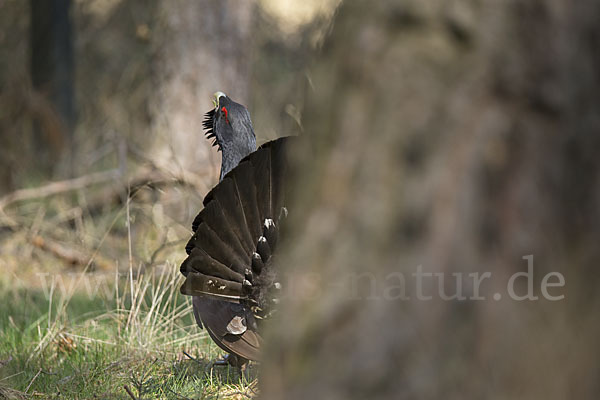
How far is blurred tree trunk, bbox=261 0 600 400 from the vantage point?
136 centimetres

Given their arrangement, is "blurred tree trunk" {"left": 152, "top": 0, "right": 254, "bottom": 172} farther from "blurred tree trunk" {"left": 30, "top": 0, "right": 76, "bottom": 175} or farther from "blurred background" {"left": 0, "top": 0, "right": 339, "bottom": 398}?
"blurred tree trunk" {"left": 30, "top": 0, "right": 76, "bottom": 175}

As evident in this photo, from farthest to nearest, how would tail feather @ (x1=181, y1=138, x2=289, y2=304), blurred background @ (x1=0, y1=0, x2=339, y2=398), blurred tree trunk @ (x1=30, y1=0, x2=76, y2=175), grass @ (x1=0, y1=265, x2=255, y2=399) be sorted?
blurred tree trunk @ (x1=30, y1=0, x2=76, y2=175)
blurred background @ (x1=0, y1=0, x2=339, y2=398)
tail feather @ (x1=181, y1=138, x2=289, y2=304)
grass @ (x1=0, y1=265, x2=255, y2=399)

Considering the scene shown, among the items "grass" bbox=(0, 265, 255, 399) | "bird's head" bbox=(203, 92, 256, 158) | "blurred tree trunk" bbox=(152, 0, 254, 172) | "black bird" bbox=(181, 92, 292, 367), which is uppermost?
"blurred tree trunk" bbox=(152, 0, 254, 172)

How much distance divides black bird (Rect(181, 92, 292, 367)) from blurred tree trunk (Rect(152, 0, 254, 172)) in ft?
12.0

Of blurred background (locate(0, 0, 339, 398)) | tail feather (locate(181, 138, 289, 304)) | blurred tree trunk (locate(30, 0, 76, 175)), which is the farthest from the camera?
blurred tree trunk (locate(30, 0, 76, 175))

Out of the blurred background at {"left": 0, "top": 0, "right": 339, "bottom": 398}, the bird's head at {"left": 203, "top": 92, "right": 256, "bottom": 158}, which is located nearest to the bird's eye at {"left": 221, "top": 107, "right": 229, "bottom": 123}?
the bird's head at {"left": 203, "top": 92, "right": 256, "bottom": 158}

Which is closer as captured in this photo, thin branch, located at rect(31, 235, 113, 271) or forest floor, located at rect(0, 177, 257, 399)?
forest floor, located at rect(0, 177, 257, 399)

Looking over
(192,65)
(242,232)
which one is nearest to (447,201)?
(242,232)

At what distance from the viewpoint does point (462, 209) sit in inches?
53.8

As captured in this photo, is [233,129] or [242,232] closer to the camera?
[242,232]

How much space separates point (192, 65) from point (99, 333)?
355 centimetres

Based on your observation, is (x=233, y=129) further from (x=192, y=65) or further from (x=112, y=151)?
(x=112, y=151)

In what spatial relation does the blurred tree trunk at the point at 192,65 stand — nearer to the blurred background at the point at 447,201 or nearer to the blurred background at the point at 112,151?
the blurred background at the point at 112,151

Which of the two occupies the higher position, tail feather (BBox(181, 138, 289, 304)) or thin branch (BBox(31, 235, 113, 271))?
tail feather (BBox(181, 138, 289, 304))
